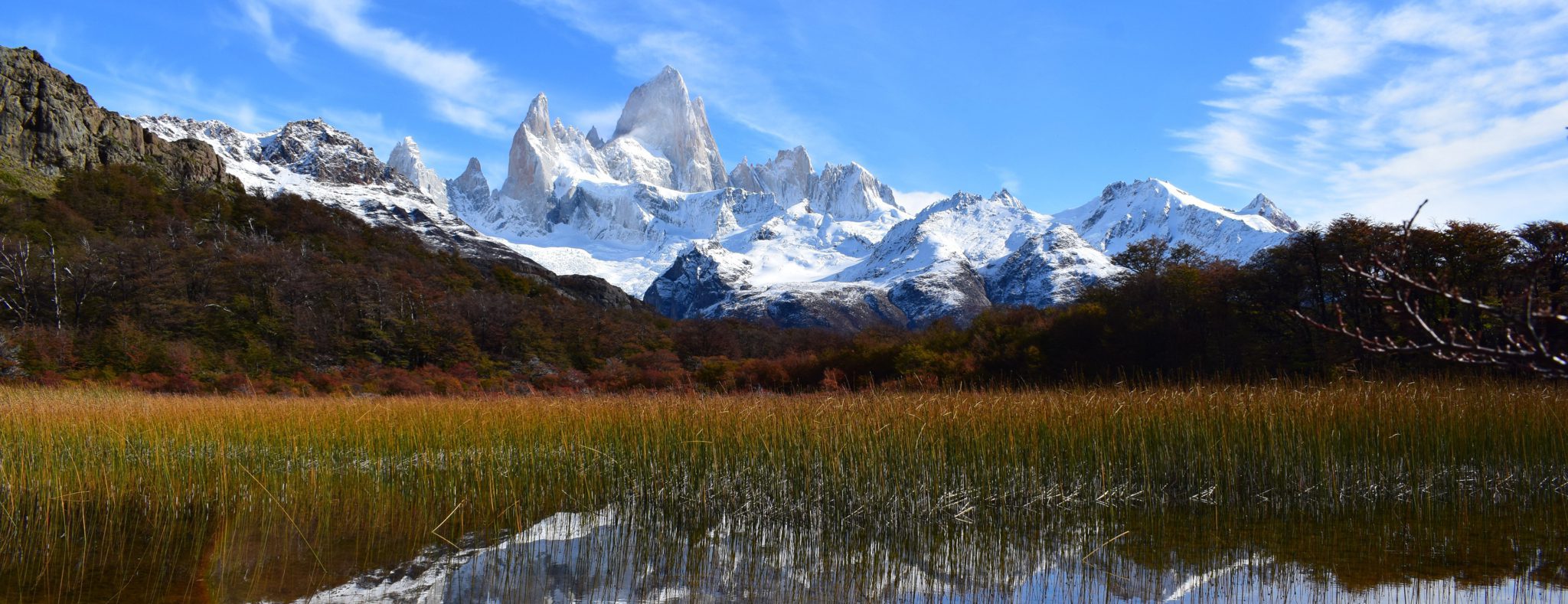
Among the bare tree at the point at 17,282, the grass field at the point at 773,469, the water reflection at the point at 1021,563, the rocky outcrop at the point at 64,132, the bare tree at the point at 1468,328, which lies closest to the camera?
Result: the bare tree at the point at 1468,328

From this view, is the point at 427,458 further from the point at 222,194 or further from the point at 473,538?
the point at 222,194

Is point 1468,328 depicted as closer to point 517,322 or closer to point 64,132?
point 517,322

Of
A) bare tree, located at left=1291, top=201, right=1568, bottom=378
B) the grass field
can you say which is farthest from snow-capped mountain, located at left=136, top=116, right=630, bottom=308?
bare tree, located at left=1291, top=201, right=1568, bottom=378

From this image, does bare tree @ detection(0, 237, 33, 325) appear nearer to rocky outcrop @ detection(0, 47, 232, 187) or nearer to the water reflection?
rocky outcrop @ detection(0, 47, 232, 187)

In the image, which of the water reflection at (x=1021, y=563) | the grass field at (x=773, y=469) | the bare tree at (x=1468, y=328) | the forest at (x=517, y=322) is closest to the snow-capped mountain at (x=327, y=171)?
the forest at (x=517, y=322)

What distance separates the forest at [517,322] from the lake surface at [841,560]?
297cm

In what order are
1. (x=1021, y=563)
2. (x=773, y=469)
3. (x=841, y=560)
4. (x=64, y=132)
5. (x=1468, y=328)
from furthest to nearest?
(x=64, y=132), (x=773, y=469), (x=841, y=560), (x=1021, y=563), (x=1468, y=328)

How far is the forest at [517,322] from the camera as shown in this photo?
16.3m

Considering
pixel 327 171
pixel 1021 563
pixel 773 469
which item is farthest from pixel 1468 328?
pixel 327 171

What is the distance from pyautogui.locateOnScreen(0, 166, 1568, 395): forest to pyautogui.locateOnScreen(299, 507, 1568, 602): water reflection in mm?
2987

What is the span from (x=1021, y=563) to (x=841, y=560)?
1.15 m

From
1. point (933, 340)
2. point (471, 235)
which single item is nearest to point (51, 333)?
point (933, 340)

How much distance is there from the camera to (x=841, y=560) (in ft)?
16.1

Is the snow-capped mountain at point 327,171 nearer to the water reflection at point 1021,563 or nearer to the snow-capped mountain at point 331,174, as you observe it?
the snow-capped mountain at point 331,174
